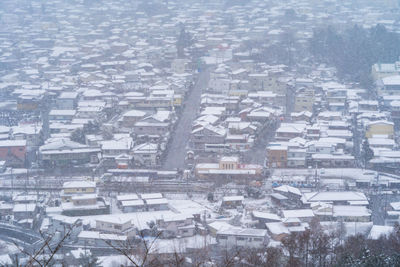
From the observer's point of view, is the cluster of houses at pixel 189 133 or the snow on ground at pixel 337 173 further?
the snow on ground at pixel 337 173

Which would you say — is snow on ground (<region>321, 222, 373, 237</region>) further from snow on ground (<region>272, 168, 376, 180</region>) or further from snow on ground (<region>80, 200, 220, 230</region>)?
snow on ground (<region>272, 168, 376, 180</region>)

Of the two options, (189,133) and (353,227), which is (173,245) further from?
(189,133)

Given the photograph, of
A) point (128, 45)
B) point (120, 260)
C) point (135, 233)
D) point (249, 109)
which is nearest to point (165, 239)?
point (135, 233)

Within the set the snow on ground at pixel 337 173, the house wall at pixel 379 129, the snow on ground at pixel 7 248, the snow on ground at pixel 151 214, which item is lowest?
the snow on ground at pixel 337 173

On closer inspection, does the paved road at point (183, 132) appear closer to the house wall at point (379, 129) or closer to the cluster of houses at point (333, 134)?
the cluster of houses at point (333, 134)

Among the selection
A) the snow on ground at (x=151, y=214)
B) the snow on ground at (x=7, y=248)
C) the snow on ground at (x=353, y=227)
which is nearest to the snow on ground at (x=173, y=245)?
the snow on ground at (x=151, y=214)

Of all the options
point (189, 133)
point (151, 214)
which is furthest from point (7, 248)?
point (189, 133)

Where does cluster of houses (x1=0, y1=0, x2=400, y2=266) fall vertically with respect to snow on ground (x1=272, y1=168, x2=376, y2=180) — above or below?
above

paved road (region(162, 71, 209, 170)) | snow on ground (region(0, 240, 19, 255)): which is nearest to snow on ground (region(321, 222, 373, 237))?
paved road (region(162, 71, 209, 170))

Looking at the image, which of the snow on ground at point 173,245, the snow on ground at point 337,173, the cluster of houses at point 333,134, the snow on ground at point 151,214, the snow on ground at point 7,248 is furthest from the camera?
the cluster of houses at point 333,134
